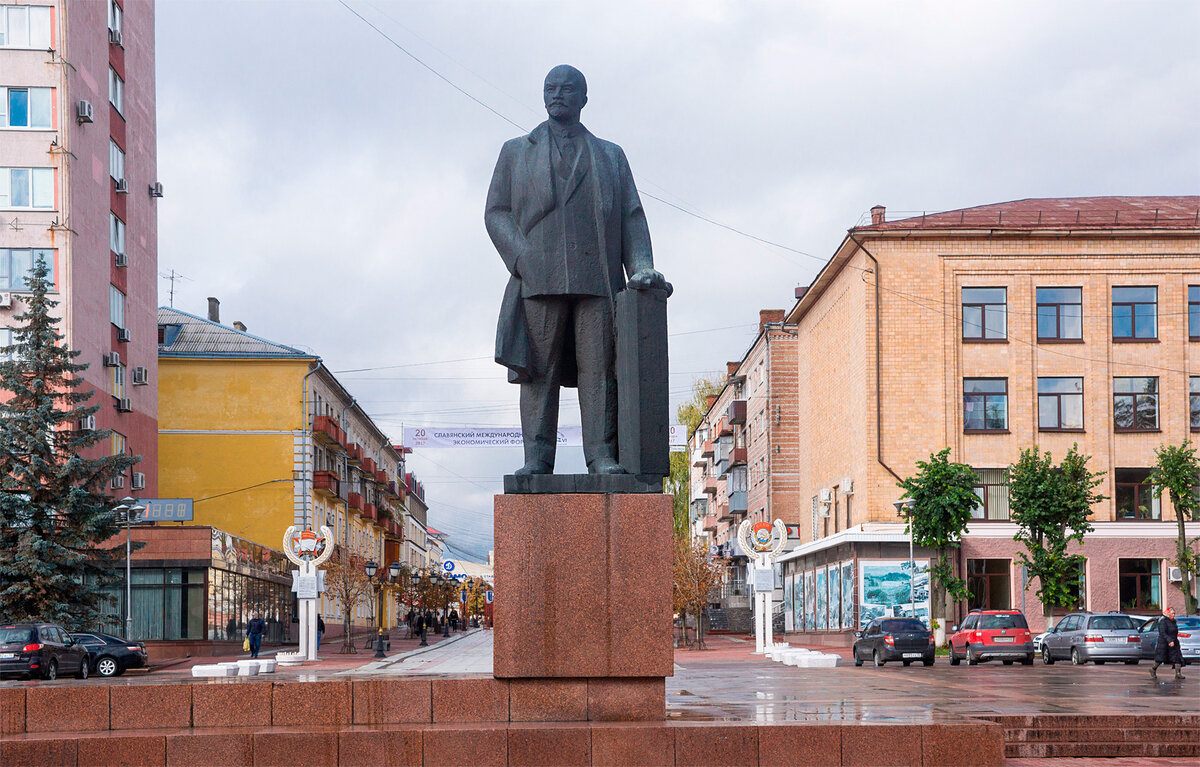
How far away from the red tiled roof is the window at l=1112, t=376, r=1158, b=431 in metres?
5.60

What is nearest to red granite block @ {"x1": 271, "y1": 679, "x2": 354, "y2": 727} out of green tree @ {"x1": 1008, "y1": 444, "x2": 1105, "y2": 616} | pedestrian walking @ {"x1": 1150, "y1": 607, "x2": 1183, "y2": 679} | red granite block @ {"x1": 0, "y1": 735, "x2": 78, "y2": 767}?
red granite block @ {"x1": 0, "y1": 735, "x2": 78, "y2": 767}

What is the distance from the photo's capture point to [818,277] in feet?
187

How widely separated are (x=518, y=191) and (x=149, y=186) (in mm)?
45212

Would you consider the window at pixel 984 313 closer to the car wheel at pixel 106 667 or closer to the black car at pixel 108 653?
the black car at pixel 108 653

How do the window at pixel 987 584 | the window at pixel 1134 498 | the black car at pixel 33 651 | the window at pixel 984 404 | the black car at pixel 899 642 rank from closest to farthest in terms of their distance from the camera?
1. the black car at pixel 33 651
2. the black car at pixel 899 642
3. the window at pixel 987 584
4. the window at pixel 1134 498
5. the window at pixel 984 404

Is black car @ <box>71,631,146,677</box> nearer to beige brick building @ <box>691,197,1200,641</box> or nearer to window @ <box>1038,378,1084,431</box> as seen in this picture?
beige brick building @ <box>691,197,1200,641</box>

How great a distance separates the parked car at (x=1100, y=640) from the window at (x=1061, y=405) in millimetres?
14689

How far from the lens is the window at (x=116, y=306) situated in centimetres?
4672

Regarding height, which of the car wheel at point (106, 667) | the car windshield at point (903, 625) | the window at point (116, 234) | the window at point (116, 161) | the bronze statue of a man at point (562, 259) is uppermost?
the window at point (116, 161)

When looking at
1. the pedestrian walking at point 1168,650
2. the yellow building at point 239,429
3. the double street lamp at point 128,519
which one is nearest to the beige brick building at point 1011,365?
the pedestrian walking at point 1168,650

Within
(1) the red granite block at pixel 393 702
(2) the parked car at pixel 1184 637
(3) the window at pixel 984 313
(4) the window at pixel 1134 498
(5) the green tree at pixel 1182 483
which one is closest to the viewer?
(1) the red granite block at pixel 393 702

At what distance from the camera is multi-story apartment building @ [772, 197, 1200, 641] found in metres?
49.8

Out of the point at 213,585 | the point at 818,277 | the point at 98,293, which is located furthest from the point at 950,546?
the point at 98,293

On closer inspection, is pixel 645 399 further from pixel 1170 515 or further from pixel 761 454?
pixel 761 454
